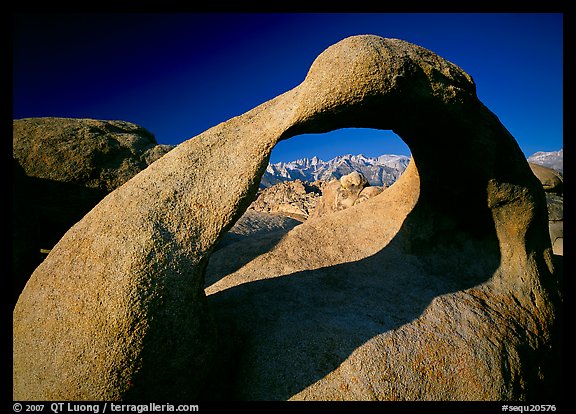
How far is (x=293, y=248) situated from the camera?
3.47m

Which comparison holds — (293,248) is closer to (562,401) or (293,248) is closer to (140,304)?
(140,304)

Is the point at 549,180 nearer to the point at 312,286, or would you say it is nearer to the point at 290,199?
the point at 312,286

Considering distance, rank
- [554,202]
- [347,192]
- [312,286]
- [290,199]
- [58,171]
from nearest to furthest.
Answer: [312,286] → [58,171] → [554,202] → [347,192] → [290,199]

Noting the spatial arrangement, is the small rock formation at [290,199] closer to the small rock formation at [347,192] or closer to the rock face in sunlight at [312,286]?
the small rock formation at [347,192]

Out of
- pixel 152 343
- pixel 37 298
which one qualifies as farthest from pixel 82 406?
pixel 37 298

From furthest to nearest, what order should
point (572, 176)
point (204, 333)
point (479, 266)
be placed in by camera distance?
1. point (479, 266)
2. point (572, 176)
3. point (204, 333)

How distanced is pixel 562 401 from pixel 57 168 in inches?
185

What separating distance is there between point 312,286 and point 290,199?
1406 centimetres

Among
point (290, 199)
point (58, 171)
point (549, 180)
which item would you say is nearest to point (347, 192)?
point (549, 180)

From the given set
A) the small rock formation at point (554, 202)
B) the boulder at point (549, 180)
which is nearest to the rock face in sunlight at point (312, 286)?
the small rock formation at point (554, 202)

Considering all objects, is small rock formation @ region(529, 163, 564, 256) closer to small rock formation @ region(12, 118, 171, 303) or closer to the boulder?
the boulder

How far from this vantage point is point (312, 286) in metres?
2.81

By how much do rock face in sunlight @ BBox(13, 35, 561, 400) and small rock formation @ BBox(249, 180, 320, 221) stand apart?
11164mm

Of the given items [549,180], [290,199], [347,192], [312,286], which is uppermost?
[290,199]
